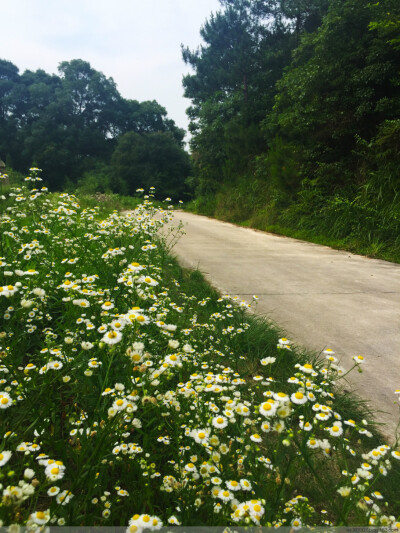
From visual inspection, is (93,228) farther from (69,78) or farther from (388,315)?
(69,78)

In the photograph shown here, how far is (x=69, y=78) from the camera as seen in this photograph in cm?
4219

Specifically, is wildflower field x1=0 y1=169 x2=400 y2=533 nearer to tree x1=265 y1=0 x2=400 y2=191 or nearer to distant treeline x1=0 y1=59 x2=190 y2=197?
tree x1=265 y1=0 x2=400 y2=191

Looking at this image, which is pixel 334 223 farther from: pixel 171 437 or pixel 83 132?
pixel 83 132

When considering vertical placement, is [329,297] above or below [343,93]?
below

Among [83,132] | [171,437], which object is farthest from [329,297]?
[83,132]

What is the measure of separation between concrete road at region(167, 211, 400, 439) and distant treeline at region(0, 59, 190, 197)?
24.9m

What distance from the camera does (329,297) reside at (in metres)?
3.60

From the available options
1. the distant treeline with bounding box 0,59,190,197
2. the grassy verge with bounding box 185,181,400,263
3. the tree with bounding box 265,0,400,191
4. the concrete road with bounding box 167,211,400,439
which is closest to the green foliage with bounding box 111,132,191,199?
the distant treeline with bounding box 0,59,190,197

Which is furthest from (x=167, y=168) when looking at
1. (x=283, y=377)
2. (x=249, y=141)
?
(x=283, y=377)

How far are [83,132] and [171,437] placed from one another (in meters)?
44.0

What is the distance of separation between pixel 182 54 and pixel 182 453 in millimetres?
24165

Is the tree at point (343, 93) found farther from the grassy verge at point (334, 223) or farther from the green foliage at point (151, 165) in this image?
the green foliage at point (151, 165)

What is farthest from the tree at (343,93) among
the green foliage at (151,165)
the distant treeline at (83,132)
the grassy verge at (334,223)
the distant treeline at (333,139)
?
the distant treeline at (83,132)

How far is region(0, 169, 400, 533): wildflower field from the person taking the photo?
1017mm
